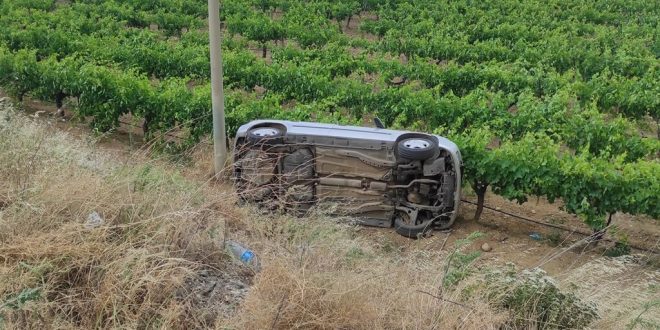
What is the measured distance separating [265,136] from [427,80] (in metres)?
6.17

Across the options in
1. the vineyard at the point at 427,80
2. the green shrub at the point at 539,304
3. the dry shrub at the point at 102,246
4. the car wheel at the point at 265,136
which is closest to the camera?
the dry shrub at the point at 102,246

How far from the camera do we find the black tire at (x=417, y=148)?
7.82 metres

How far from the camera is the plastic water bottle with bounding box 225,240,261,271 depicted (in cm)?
520

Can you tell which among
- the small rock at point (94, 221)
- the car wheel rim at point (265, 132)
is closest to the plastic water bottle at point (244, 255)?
the small rock at point (94, 221)

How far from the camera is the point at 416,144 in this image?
7.97m

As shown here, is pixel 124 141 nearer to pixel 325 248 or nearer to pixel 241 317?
pixel 325 248

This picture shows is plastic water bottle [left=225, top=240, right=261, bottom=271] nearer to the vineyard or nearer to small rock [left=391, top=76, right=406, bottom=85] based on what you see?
the vineyard

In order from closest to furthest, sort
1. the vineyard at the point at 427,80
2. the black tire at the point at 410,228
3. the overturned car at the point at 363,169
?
1. the overturned car at the point at 363,169
2. the black tire at the point at 410,228
3. the vineyard at the point at 427,80

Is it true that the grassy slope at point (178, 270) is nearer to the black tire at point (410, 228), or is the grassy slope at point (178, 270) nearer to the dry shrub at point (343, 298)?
the dry shrub at point (343, 298)

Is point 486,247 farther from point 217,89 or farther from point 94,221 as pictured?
point 94,221

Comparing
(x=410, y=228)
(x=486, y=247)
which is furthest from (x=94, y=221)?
(x=486, y=247)

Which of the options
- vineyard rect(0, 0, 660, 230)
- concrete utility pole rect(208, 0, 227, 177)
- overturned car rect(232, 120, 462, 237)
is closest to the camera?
overturned car rect(232, 120, 462, 237)

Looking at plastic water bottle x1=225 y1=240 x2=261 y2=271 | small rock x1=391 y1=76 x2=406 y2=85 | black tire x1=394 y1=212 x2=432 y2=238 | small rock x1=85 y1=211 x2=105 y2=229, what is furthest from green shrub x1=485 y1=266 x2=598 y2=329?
small rock x1=391 y1=76 x2=406 y2=85

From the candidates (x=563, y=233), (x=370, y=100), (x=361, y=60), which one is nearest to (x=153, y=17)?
(x=361, y=60)
